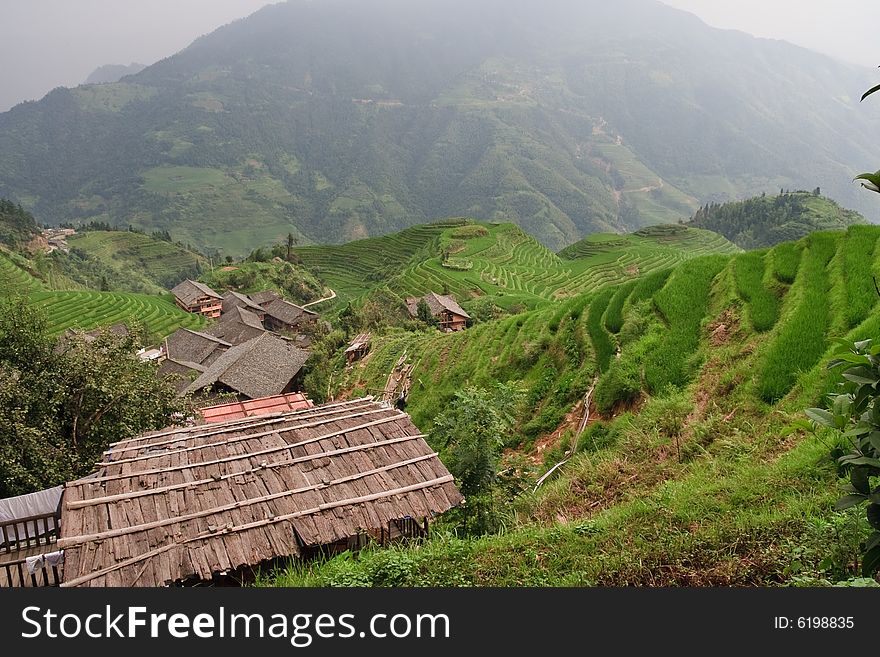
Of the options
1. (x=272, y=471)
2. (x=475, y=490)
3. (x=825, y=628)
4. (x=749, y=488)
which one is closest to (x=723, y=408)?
(x=749, y=488)

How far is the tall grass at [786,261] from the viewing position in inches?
420

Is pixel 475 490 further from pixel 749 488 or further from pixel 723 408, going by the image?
pixel 723 408

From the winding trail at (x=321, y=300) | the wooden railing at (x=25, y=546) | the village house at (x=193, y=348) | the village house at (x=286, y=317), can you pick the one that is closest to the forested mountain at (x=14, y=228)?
the winding trail at (x=321, y=300)

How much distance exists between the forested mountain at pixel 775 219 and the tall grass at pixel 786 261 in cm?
9930

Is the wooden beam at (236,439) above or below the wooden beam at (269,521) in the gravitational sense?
above

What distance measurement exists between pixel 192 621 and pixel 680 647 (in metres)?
3.17

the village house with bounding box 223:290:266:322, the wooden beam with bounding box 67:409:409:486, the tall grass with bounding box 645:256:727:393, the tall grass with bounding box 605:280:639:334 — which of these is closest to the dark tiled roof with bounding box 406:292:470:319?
the village house with bounding box 223:290:266:322

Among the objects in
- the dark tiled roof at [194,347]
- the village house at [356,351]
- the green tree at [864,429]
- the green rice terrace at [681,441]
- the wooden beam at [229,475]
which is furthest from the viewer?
the dark tiled roof at [194,347]

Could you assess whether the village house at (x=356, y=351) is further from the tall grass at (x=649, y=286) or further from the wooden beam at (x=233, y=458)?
the wooden beam at (x=233, y=458)

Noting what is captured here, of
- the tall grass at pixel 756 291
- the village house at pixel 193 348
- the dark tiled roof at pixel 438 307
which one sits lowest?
the village house at pixel 193 348

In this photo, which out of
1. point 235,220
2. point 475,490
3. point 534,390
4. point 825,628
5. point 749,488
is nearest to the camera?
point 825,628

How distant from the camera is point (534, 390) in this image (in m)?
13.8

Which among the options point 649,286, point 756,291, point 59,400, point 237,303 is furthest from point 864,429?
point 237,303

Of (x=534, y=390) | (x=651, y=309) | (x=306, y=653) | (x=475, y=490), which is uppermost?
(x=306, y=653)
